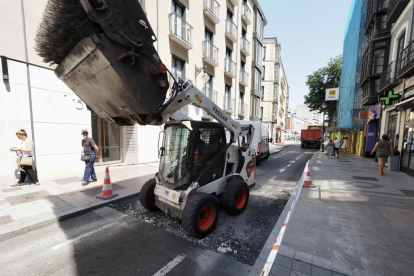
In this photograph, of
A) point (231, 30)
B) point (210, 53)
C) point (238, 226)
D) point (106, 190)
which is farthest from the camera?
point (231, 30)

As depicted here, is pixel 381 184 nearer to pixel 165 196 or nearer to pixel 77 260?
pixel 165 196

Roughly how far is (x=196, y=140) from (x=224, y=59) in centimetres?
1445

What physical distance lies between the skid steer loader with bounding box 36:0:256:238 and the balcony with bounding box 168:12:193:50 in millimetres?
8566

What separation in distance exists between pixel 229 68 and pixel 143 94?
51.4 ft

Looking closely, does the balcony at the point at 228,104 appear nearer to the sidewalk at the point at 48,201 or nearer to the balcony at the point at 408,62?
the balcony at the point at 408,62

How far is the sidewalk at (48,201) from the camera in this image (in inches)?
148

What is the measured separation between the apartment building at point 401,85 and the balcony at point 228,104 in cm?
1031

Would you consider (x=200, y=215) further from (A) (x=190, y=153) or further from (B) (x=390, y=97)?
(B) (x=390, y=97)

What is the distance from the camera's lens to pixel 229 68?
16922 mm

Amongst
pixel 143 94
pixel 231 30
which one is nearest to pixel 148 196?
pixel 143 94

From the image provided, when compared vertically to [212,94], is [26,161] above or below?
below

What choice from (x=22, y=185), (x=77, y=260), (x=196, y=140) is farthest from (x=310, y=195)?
(x=22, y=185)

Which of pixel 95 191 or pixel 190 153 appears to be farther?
pixel 95 191

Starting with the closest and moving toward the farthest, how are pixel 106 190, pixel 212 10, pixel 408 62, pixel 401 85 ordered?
pixel 106 190, pixel 408 62, pixel 401 85, pixel 212 10
